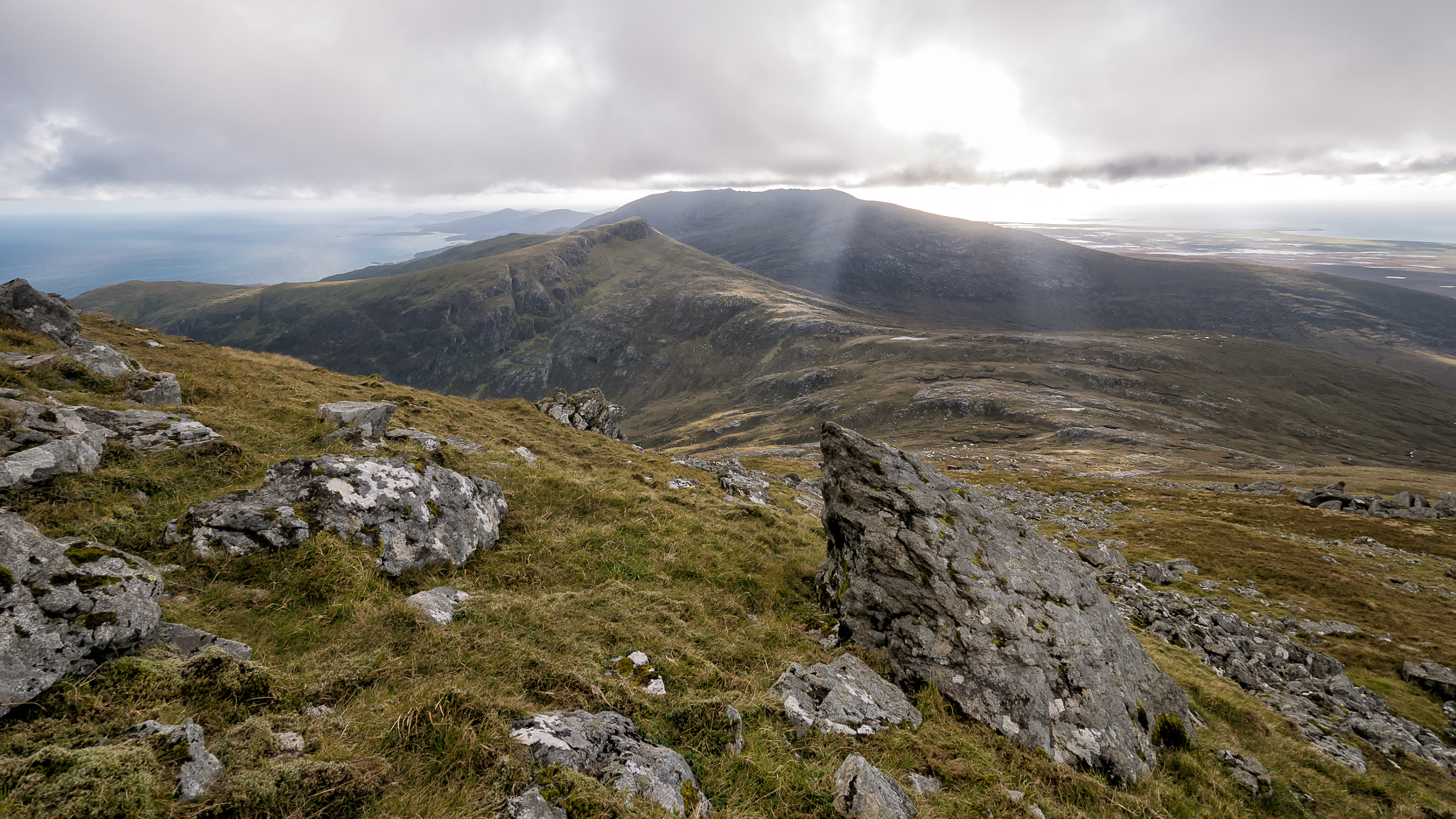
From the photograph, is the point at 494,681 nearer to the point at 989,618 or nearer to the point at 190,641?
the point at 190,641

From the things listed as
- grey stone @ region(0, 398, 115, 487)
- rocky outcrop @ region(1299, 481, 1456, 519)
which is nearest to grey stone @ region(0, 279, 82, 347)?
grey stone @ region(0, 398, 115, 487)

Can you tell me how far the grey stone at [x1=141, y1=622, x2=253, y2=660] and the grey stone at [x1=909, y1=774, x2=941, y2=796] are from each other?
399 inches

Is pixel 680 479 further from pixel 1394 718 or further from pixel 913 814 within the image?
pixel 1394 718

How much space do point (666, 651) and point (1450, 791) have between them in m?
24.8

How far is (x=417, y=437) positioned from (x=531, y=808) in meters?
17.8

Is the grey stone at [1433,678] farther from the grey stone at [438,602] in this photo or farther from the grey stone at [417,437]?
the grey stone at [417,437]

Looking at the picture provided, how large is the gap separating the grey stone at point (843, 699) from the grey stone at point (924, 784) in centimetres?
105

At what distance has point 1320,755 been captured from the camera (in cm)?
1521

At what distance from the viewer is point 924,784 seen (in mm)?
8398

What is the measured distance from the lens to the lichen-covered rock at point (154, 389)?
1636cm

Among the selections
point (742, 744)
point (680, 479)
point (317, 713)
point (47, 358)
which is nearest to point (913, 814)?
point (742, 744)

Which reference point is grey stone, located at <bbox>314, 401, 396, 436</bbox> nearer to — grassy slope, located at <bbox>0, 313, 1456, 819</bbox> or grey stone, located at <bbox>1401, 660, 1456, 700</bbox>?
grassy slope, located at <bbox>0, 313, 1456, 819</bbox>

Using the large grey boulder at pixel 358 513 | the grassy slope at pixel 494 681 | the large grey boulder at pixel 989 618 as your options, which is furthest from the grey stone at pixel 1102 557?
the large grey boulder at pixel 358 513

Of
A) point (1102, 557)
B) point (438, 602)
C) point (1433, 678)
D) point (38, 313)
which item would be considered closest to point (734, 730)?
point (438, 602)
